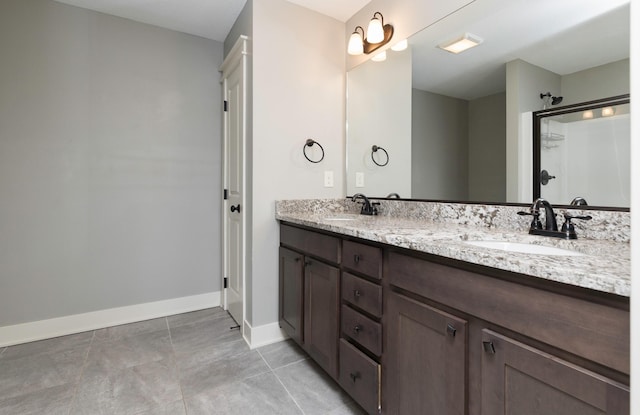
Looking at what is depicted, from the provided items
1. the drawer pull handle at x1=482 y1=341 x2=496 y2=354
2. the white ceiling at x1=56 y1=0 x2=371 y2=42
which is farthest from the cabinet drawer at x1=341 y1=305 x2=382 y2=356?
the white ceiling at x1=56 y1=0 x2=371 y2=42

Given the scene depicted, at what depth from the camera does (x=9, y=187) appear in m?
2.05

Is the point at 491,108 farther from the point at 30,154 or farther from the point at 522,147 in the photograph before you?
the point at 30,154

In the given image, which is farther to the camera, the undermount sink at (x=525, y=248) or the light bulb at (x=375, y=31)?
the light bulb at (x=375, y=31)

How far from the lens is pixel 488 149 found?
147 centimetres

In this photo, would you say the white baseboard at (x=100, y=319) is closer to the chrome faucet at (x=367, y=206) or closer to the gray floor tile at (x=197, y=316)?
the gray floor tile at (x=197, y=316)

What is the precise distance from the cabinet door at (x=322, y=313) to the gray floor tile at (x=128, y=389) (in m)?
0.74

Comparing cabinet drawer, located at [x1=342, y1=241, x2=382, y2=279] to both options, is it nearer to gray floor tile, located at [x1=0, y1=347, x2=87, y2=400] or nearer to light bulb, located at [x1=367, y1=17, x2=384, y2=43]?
light bulb, located at [x1=367, y1=17, x2=384, y2=43]

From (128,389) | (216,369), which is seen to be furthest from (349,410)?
(128,389)

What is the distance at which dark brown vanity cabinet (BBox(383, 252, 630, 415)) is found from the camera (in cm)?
63

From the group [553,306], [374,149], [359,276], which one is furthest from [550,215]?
[374,149]

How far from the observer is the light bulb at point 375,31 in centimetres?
195

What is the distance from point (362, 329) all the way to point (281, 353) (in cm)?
88

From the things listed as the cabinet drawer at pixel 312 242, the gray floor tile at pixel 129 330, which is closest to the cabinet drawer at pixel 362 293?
the cabinet drawer at pixel 312 242

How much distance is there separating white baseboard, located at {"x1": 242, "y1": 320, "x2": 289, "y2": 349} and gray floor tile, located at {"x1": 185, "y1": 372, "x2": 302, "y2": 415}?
1.20ft
